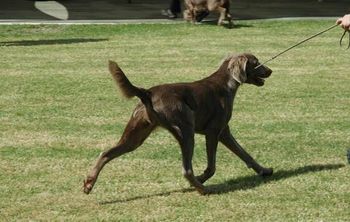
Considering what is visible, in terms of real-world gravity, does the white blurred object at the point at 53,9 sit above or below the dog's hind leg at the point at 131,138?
below

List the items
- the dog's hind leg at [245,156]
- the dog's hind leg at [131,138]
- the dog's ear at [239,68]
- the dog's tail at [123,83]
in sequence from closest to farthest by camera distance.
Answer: the dog's tail at [123,83], the dog's hind leg at [131,138], the dog's ear at [239,68], the dog's hind leg at [245,156]

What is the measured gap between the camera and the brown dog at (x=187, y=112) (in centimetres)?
568

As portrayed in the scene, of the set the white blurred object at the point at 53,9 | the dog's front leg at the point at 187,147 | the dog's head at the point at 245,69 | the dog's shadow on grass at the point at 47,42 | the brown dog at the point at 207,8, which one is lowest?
the white blurred object at the point at 53,9

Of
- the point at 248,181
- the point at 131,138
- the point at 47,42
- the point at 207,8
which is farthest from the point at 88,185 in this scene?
the point at 207,8

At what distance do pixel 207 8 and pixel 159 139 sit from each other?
10.9 m

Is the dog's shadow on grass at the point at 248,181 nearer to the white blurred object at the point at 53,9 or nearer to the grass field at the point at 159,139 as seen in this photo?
the grass field at the point at 159,139

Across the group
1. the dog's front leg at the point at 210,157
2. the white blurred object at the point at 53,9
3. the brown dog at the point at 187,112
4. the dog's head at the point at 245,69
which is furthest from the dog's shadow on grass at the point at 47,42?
the dog's front leg at the point at 210,157

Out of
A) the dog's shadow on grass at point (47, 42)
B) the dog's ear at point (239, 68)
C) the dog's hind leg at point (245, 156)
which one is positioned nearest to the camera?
the dog's ear at point (239, 68)

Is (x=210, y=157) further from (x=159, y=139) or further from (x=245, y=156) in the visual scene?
(x=159, y=139)

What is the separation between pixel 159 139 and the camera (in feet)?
25.7

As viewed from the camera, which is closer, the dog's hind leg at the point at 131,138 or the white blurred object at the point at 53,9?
the dog's hind leg at the point at 131,138

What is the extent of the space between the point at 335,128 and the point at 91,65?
566 centimetres

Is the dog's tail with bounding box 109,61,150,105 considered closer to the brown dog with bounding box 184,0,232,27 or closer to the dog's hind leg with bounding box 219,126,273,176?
the dog's hind leg with bounding box 219,126,273,176

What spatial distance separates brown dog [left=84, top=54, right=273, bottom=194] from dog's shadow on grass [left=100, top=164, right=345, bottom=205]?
14 cm
